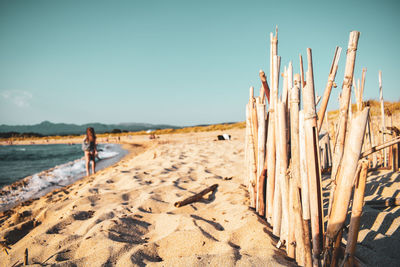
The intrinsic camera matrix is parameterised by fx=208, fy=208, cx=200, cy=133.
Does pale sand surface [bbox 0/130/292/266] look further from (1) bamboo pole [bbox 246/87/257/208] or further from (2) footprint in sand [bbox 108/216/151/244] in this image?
(1) bamboo pole [bbox 246/87/257/208]

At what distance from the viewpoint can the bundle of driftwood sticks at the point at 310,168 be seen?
1099mm

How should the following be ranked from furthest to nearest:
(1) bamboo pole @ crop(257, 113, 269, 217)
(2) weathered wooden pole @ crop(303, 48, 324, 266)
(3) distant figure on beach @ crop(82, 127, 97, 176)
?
(3) distant figure on beach @ crop(82, 127, 97, 176)
(1) bamboo pole @ crop(257, 113, 269, 217)
(2) weathered wooden pole @ crop(303, 48, 324, 266)

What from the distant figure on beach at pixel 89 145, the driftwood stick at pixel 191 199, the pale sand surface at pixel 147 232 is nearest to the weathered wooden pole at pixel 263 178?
the pale sand surface at pixel 147 232

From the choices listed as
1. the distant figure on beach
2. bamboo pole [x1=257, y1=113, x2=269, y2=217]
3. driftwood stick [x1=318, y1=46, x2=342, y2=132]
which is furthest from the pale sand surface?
the distant figure on beach

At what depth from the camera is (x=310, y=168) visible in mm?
1270

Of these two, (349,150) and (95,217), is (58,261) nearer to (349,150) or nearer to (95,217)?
(95,217)

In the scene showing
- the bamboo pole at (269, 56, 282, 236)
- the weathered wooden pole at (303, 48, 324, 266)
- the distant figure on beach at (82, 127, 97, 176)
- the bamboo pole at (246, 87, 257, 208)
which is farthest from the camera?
the distant figure on beach at (82, 127, 97, 176)

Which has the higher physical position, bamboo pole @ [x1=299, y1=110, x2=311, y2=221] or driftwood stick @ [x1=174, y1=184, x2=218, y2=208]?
bamboo pole @ [x1=299, y1=110, x2=311, y2=221]

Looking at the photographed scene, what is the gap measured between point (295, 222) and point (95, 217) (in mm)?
2197

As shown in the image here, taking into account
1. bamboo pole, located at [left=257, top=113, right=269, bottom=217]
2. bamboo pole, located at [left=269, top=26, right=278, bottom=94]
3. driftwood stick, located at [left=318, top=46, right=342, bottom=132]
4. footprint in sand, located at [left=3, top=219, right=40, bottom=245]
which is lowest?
footprint in sand, located at [left=3, top=219, right=40, bottom=245]

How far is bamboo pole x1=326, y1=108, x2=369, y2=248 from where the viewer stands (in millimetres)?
1019

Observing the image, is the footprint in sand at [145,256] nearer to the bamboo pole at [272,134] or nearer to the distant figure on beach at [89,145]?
the bamboo pole at [272,134]

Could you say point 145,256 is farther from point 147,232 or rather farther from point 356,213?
point 356,213

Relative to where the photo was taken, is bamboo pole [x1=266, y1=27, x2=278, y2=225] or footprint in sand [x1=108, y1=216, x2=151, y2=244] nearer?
bamboo pole [x1=266, y1=27, x2=278, y2=225]
